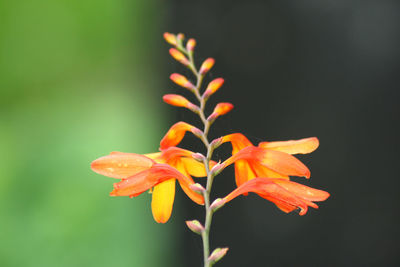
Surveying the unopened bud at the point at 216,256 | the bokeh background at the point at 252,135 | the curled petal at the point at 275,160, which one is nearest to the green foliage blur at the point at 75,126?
the bokeh background at the point at 252,135

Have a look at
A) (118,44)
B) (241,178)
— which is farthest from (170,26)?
(241,178)

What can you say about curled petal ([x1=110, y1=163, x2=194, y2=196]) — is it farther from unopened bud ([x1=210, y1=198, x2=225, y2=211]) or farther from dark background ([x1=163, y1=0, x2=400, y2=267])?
dark background ([x1=163, y1=0, x2=400, y2=267])

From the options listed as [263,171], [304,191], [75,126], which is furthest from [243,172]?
[75,126]

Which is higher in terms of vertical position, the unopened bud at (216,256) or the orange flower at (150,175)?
the orange flower at (150,175)

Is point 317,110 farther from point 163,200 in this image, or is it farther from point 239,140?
point 163,200

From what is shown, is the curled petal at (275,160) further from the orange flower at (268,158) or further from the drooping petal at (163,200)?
the drooping petal at (163,200)

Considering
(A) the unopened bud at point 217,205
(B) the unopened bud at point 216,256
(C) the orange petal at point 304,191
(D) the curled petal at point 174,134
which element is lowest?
(B) the unopened bud at point 216,256

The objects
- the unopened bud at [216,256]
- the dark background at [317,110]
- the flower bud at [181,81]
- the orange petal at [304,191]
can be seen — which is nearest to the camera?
the unopened bud at [216,256]
